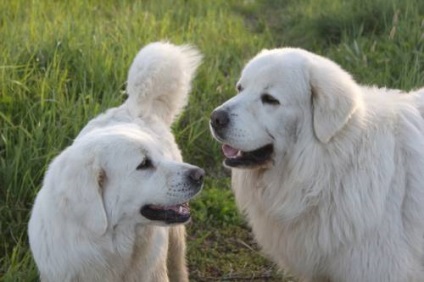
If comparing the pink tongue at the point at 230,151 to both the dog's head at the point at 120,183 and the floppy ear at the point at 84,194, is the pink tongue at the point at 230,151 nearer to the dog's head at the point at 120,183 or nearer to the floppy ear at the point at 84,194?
the dog's head at the point at 120,183

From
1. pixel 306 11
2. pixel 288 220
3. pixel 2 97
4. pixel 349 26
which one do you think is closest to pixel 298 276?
pixel 288 220

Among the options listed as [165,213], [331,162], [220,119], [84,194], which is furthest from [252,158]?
[84,194]

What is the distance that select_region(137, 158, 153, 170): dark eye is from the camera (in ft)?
9.74

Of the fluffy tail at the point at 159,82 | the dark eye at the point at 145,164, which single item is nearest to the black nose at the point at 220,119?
the dark eye at the point at 145,164

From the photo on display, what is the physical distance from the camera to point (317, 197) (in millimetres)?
3008

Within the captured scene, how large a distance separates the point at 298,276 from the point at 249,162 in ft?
2.30

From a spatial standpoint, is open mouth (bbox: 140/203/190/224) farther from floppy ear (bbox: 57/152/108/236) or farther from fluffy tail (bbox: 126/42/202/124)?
fluffy tail (bbox: 126/42/202/124)

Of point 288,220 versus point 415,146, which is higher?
point 415,146

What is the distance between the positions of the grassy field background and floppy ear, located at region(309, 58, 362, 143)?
1.35 metres

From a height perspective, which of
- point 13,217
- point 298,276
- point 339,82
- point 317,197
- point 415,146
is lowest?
point 13,217

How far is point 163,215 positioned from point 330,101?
902 mm

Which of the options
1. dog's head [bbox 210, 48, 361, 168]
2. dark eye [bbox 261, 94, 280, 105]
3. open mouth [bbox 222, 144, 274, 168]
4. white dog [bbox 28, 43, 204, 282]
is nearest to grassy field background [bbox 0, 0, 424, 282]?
white dog [bbox 28, 43, 204, 282]

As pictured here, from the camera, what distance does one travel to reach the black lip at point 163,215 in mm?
2938

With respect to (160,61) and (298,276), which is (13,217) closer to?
(160,61)
